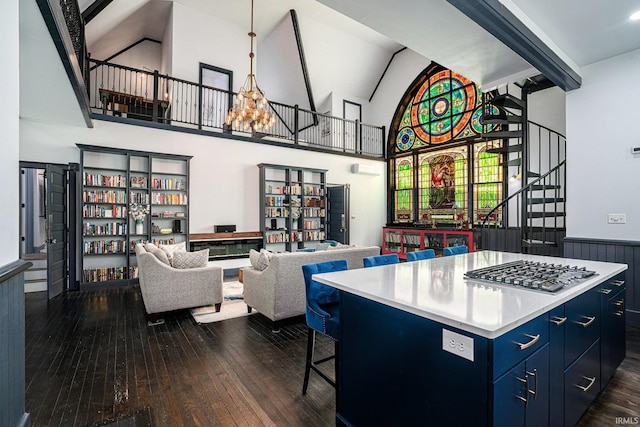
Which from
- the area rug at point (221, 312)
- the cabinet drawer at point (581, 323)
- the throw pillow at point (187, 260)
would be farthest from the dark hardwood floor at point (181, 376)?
the throw pillow at point (187, 260)

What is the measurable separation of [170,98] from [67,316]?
16.9ft

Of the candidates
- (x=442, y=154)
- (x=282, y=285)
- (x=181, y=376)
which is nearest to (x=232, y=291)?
(x=282, y=285)

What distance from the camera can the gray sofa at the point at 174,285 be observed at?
373 centimetres

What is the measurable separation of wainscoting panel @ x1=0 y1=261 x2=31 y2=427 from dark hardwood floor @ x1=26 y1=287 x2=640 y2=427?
446 millimetres

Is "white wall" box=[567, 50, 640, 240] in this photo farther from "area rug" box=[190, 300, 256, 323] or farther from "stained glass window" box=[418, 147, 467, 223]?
"area rug" box=[190, 300, 256, 323]

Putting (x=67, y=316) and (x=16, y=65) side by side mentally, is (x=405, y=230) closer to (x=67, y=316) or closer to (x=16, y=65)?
(x=67, y=316)

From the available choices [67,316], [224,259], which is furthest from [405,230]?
[67,316]

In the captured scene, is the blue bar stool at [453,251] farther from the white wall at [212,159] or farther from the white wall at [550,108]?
the white wall at [212,159]

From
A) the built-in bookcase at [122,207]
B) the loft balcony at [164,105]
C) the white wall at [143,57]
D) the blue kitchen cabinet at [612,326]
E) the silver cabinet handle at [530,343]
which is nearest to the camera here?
the silver cabinet handle at [530,343]

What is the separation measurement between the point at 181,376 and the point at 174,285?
5.07ft

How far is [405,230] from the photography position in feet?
27.7

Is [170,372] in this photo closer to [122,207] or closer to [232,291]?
[232,291]

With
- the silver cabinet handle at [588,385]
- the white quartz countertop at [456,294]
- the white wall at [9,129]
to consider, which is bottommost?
the silver cabinet handle at [588,385]

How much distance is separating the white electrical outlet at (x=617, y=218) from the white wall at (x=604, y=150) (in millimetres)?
37
